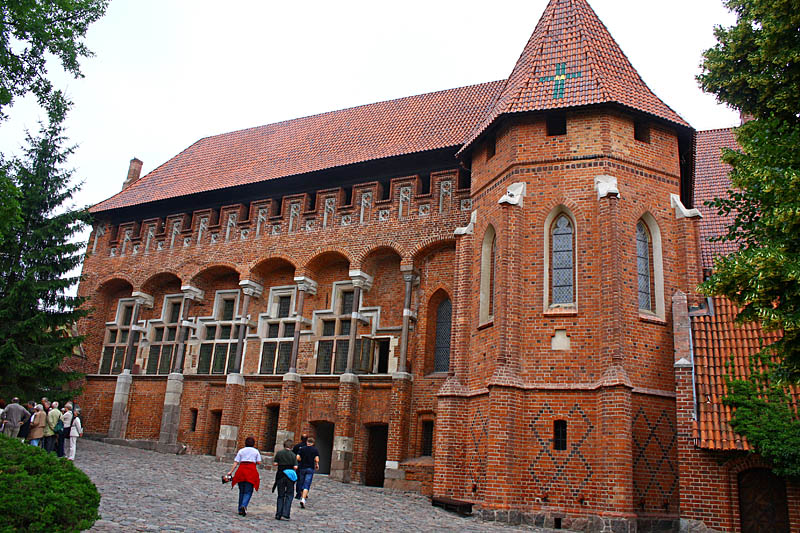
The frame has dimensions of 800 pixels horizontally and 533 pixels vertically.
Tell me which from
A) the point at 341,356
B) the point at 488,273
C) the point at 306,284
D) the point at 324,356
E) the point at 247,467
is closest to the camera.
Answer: the point at 247,467

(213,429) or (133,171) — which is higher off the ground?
(133,171)

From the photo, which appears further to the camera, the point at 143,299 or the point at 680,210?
the point at 143,299

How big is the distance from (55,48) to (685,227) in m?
12.9

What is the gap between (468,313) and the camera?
15742mm

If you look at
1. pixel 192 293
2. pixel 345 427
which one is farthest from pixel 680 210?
pixel 192 293

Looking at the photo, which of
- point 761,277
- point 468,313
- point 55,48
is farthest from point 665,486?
point 55,48

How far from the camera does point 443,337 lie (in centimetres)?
1858

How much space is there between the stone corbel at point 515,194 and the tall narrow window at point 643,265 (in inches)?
100

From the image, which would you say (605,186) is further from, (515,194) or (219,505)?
(219,505)

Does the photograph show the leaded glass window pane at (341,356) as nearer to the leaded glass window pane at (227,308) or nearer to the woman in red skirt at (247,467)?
the leaded glass window pane at (227,308)

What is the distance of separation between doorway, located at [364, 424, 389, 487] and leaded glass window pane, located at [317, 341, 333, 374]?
2.42 m

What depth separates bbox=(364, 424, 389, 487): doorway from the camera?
18500 millimetres

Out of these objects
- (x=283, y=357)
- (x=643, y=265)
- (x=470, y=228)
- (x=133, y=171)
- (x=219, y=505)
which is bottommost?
(x=219, y=505)

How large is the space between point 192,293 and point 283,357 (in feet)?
13.6
